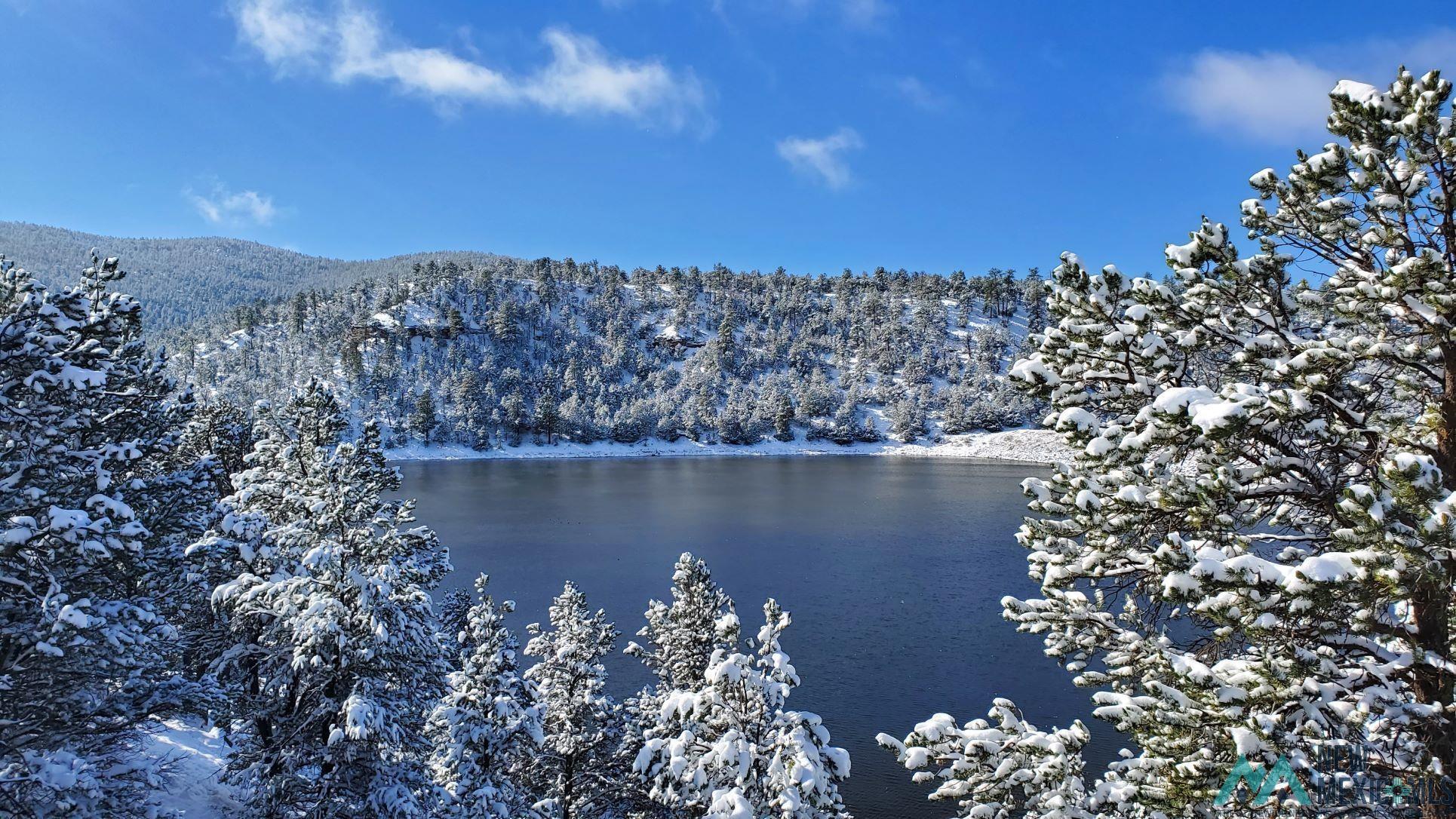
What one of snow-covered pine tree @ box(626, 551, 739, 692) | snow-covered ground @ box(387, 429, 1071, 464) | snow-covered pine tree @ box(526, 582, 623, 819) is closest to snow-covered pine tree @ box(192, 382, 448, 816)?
snow-covered pine tree @ box(526, 582, 623, 819)

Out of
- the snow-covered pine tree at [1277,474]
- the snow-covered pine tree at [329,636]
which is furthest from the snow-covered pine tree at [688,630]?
the snow-covered pine tree at [1277,474]

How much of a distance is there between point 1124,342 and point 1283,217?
7.85 ft

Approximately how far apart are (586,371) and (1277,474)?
170m

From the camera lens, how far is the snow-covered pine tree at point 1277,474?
5230mm

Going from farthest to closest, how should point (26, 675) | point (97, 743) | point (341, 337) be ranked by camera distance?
point (341, 337), point (97, 743), point (26, 675)

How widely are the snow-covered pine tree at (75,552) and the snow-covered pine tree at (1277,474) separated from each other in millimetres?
10824

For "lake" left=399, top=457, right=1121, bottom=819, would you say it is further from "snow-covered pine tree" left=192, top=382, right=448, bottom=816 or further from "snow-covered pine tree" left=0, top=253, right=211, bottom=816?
"snow-covered pine tree" left=0, top=253, right=211, bottom=816

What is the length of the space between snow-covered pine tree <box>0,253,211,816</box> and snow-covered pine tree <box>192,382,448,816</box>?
5.33 feet

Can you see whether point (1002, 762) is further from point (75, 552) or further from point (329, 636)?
point (329, 636)

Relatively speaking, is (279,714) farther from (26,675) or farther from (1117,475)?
(1117,475)

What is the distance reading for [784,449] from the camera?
477ft

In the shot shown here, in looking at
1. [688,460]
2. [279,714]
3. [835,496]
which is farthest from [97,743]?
[688,460]

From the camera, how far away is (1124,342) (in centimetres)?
626

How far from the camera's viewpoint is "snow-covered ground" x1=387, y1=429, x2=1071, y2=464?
129m
